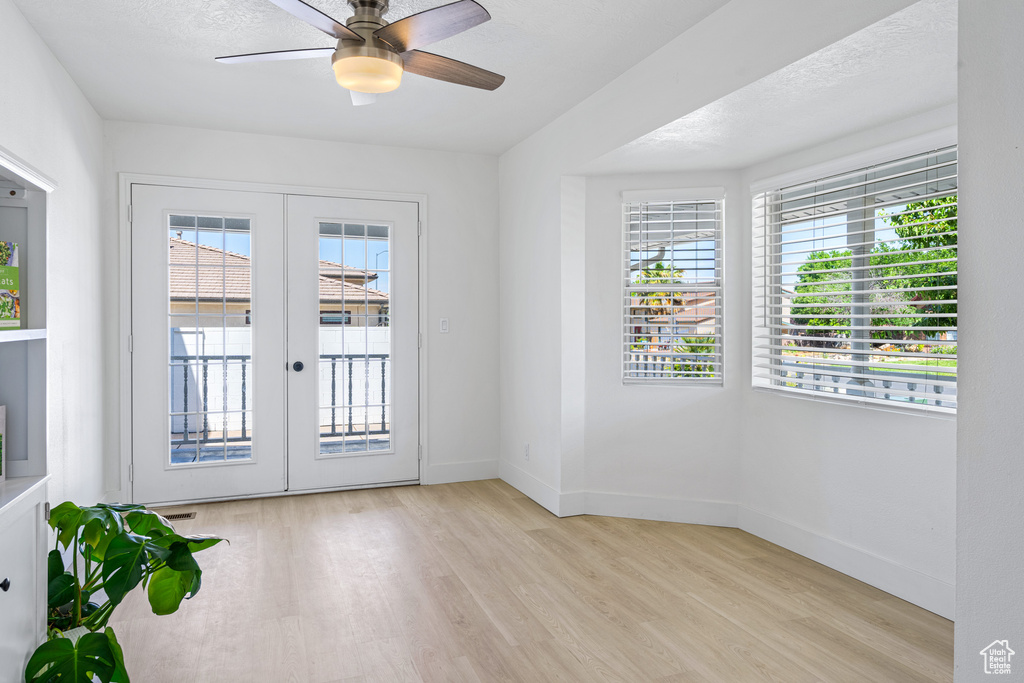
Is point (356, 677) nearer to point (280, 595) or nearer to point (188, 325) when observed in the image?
point (280, 595)

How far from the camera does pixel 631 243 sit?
161 inches

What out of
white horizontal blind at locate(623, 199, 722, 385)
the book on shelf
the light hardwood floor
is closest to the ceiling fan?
the book on shelf

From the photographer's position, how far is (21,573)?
1910 mm

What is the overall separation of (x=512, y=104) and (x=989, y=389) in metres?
2.97

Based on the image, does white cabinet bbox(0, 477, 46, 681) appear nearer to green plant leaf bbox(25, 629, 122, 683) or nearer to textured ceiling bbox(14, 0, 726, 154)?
green plant leaf bbox(25, 629, 122, 683)

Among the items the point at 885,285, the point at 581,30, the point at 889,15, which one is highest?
the point at 581,30

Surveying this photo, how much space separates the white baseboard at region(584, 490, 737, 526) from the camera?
3.91 metres

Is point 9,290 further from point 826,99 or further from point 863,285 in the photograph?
point 863,285

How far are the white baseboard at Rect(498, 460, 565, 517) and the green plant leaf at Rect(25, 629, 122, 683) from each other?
104 inches

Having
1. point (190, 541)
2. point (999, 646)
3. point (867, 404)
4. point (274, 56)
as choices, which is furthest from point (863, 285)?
point (190, 541)

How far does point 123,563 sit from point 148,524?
10.7 inches

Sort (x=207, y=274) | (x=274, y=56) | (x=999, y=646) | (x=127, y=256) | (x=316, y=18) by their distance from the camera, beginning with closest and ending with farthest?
(x=999, y=646), (x=316, y=18), (x=274, y=56), (x=127, y=256), (x=207, y=274)

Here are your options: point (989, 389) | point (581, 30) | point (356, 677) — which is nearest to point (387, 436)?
point (356, 677)

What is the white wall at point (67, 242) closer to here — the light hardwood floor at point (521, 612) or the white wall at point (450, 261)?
the light hardwood floor at point (521, 612)
